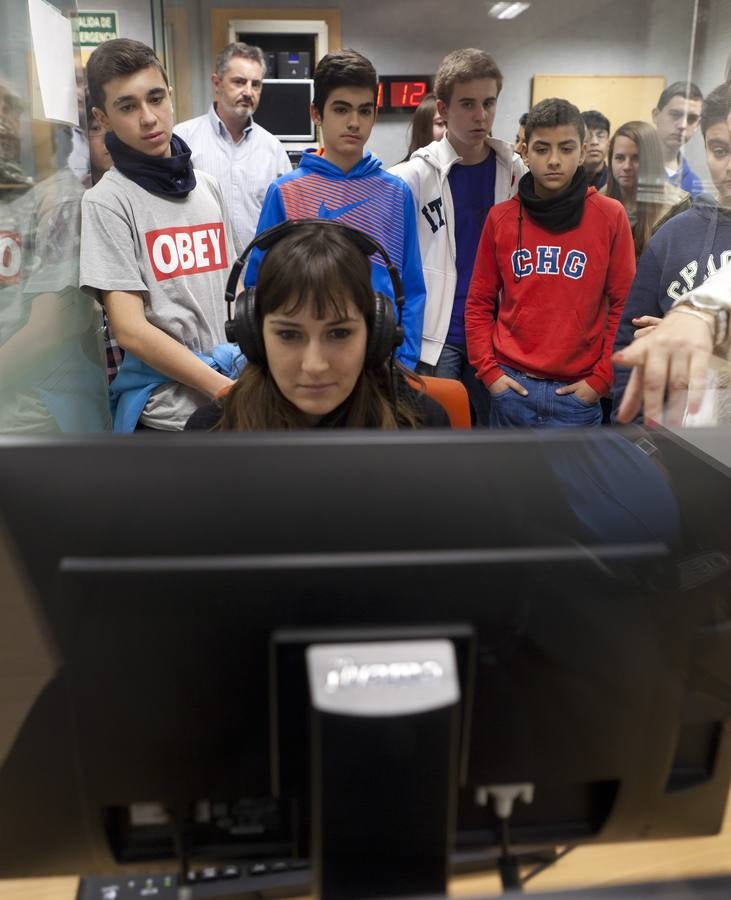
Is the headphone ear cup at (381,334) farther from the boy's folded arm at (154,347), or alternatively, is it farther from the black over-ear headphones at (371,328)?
the boy's folded arm at (154,347)

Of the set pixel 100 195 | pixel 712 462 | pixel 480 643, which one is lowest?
pixel 480 643

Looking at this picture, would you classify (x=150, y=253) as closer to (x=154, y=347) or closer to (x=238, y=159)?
(x=154, y=347)

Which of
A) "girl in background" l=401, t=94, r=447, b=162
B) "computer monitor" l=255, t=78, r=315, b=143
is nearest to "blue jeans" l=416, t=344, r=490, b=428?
"girl in background" l=401, t=94, r=447, b=162

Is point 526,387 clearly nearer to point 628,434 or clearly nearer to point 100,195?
point 100,195

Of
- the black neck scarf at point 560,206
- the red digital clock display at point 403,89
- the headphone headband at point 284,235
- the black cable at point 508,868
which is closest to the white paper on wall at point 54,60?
the headphone headband at point 284,235

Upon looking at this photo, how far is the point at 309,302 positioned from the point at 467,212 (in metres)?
1.42

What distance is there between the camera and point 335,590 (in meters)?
0.52

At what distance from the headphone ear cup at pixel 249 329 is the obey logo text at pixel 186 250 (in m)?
0.64

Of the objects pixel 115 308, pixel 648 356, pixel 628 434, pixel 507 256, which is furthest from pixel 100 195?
pixel 628 434

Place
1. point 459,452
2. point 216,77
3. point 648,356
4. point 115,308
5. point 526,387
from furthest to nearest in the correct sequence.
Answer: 1. point 216,77
2. point 526,387
3. point 115,308
4. point 648,356
5. point 459,452

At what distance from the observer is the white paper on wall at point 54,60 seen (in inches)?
67.5

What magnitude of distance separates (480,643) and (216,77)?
2960 millimetres

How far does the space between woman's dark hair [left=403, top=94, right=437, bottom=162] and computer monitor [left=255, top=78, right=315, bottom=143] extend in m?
0.76

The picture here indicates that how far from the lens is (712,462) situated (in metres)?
0.55
